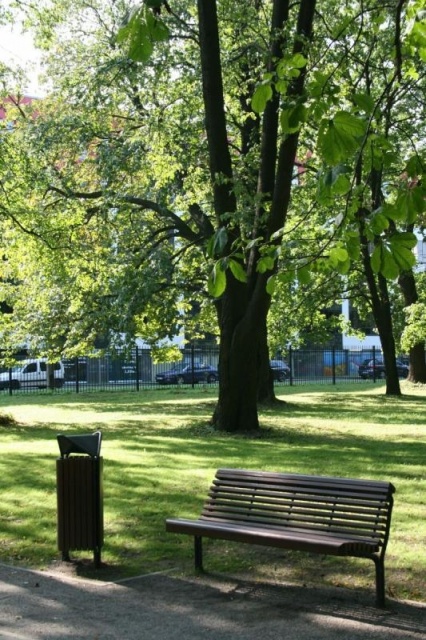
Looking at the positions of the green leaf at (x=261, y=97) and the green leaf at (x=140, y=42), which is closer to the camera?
the green leaf at (x=140, y=42)

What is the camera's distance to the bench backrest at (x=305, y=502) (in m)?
5.93

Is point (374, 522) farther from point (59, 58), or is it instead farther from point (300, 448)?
point (59, 58)

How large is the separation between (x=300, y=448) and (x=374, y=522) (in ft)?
25.9

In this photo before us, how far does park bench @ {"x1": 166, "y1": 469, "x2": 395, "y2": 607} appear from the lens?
221 inches

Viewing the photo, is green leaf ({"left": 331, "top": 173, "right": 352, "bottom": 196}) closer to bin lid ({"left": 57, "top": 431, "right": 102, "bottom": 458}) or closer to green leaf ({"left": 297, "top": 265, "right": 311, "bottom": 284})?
green leaf ({"left": 297, "top": 265, "right": 311, "bottom": 284})

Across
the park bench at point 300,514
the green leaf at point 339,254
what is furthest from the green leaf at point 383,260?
the park bench at point 300,514

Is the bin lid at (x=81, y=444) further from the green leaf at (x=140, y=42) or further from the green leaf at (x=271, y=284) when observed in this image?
the green leaf at (x=140, y=42)

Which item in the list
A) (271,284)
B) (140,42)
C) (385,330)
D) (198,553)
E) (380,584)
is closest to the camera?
(140,42)

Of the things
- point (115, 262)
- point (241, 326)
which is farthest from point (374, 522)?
point (115, 262)

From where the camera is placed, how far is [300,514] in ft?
20.6

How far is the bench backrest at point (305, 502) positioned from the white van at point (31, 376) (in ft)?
102

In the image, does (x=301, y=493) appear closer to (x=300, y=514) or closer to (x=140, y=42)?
(x=300, y=514)

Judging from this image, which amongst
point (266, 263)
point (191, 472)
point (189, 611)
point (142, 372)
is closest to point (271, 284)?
point (266, 263)

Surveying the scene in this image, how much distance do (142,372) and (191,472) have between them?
2954 cm
